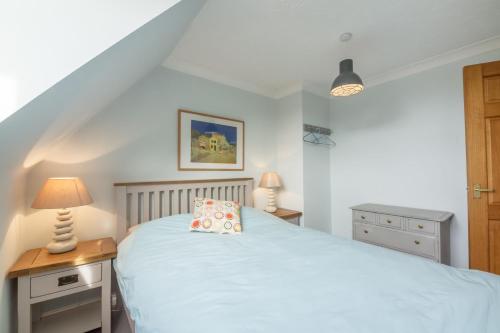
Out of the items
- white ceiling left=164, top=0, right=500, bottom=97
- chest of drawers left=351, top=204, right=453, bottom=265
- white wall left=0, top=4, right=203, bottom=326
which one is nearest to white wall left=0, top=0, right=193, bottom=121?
white wall left=0, top=4, right=203, bottom=326

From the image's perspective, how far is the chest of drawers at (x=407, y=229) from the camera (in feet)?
6.24

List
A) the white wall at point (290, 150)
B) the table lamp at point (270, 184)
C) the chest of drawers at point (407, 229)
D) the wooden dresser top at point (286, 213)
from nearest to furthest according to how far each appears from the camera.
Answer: the chest of drawers at point (407, 229) < the wooden dresser top at point (286, 213) < the table lamp at point (270, 184) < the white wall at point (290, 150)

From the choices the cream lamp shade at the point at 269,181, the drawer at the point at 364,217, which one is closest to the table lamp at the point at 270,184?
the cream lamp shade at the point at 269,181

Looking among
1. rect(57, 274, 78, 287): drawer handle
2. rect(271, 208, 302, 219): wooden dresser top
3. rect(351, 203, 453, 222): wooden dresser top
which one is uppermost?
rect(351, 203, 453, 222): wooden dresser top

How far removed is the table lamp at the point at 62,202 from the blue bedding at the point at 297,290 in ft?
1.58

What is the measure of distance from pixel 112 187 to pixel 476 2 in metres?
3.24

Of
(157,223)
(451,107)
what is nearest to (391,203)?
(451,107)

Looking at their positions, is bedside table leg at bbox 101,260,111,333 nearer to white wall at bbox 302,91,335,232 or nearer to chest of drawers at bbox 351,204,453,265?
white wall at bbox 302,91,335,232

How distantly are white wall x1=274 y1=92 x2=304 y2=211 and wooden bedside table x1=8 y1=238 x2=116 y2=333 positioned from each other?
2.10 m

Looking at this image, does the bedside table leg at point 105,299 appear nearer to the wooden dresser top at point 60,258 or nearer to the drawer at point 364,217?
the wooden dresser top at point 60,258

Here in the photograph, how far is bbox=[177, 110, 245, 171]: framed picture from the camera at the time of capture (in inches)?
88.5

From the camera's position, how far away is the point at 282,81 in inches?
108

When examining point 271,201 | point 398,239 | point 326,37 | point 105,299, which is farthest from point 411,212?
point 105,299

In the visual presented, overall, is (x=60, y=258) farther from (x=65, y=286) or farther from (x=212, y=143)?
(x=212, y=143)
